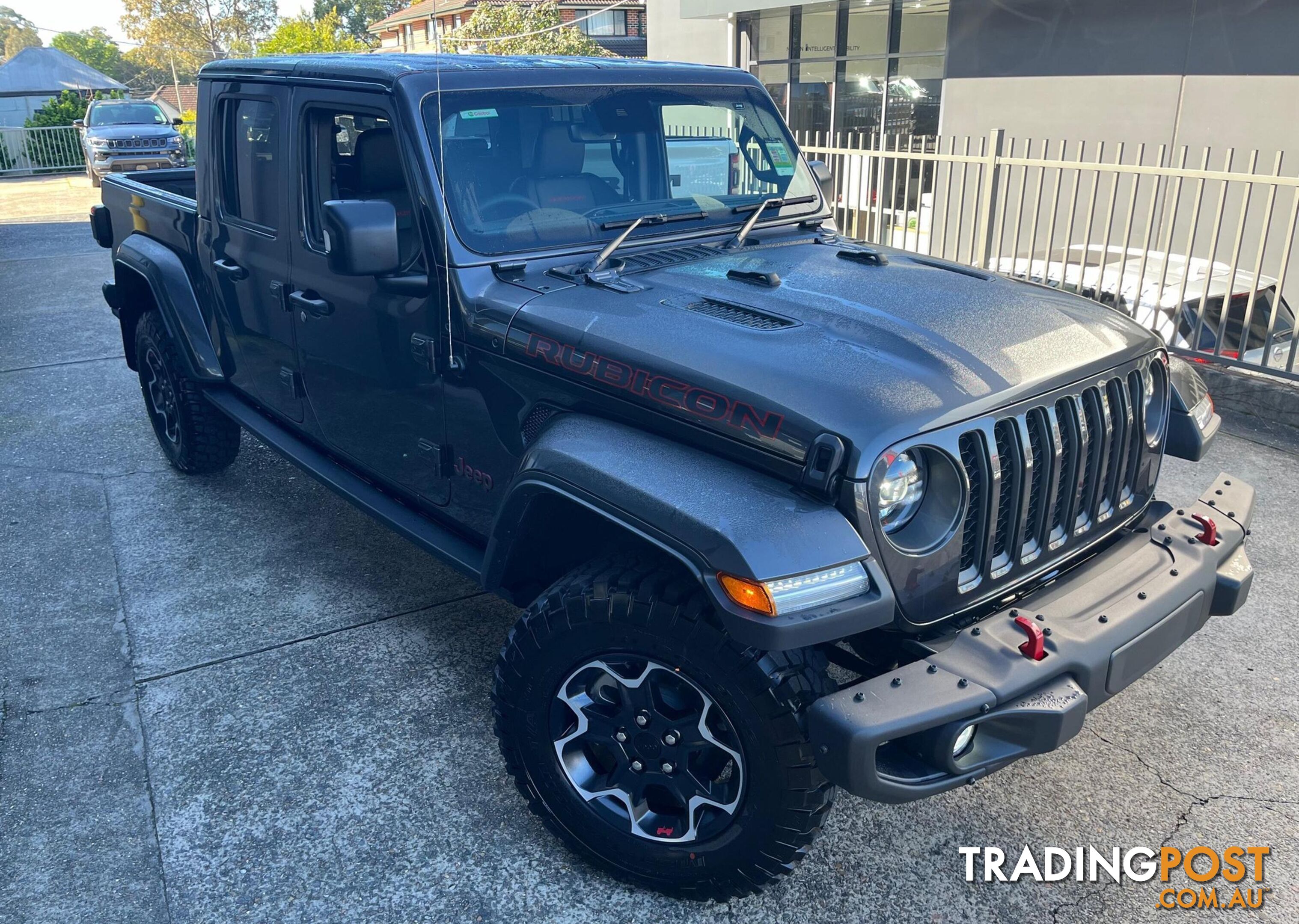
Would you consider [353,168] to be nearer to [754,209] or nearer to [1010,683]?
[754,209]

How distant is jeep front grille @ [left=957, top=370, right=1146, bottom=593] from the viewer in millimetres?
2295

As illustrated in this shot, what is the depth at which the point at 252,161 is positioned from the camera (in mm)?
3898

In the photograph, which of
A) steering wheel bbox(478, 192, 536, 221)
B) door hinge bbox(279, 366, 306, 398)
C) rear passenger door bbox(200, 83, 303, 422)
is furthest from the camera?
door hinge bbox(279, 366, 306, 398)

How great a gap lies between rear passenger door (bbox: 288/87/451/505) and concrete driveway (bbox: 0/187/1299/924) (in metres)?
0.72

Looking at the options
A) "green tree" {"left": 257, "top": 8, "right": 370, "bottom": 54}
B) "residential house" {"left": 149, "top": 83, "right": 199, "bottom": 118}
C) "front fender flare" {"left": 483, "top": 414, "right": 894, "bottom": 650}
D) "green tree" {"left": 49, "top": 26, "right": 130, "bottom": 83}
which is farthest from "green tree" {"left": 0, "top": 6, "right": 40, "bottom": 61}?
"front fender flare" {"left": 483, "top": 414, "right": 894, "bottom": 650}

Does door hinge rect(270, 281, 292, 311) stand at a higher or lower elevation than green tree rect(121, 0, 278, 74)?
lower

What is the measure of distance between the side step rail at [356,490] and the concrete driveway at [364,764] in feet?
1.73

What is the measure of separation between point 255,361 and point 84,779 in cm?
184

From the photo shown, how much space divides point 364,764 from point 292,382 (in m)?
1.62

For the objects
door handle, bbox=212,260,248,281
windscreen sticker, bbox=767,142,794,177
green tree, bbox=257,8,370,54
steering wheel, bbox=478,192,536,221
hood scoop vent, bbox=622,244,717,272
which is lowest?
door handle, bbox=212,260,248,281

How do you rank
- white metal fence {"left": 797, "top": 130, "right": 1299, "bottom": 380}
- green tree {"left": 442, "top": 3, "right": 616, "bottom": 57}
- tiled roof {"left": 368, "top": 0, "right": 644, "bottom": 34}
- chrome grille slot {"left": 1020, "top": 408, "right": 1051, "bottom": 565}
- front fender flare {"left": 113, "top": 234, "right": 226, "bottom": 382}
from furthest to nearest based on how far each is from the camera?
1. tiled roof {"left": 368, "top": 0, "right": 644, "bottom": 34}
2. green tree {"left": 442, "top": 3, "right": 616, "bottom": 57}
3. white metal fence {"left": 797, "top": 130, "right": 1299, "bottom": 380}
4. front fender flare {"left": 113, "top": 234, "right": 226, "bottom": 382}
5. chrome grille slot {"left": 1020, "top": 408, "right": 1051, "bottom": 565}

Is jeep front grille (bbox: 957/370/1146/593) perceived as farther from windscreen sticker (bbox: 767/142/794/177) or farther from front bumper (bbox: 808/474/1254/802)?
windscreen sticker (bbox: 767/142/794/177)

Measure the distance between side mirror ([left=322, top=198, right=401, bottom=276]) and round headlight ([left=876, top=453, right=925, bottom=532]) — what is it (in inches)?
61.9

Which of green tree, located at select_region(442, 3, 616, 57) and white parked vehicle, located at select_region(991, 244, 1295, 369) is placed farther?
green tree, located at select_region(442, 3, 616, 57)
